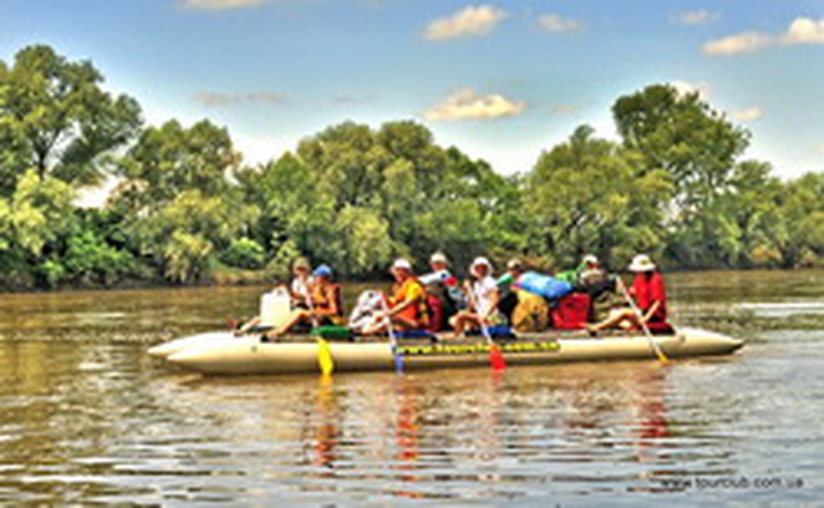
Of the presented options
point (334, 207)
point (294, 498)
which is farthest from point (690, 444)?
point (334, 207)

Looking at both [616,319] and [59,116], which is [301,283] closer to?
[616,319]

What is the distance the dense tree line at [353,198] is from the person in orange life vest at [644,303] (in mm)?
40143

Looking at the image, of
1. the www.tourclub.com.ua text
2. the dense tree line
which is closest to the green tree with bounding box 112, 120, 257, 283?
the dense tree line

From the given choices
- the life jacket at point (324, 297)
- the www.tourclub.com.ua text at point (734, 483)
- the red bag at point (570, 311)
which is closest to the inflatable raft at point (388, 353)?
the red bag at point (570, 311)

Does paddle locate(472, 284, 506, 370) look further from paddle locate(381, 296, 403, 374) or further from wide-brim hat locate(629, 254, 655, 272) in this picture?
wide-brim hat locate(629, 254, 655, 272)

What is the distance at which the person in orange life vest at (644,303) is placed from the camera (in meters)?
16.7

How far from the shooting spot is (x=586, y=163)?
238 ft

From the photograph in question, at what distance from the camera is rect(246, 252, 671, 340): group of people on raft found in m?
16.0

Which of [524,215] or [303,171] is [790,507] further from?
[524,215]

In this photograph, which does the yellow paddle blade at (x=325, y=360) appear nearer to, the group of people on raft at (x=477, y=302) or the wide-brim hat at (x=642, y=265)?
the group of people on raft at (x=477, y=302)

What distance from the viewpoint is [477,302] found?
1655 centimetres

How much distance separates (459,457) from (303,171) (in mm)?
56275

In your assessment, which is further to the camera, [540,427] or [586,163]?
[586,163]

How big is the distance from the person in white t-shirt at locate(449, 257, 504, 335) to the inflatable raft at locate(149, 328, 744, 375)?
0.42 m
